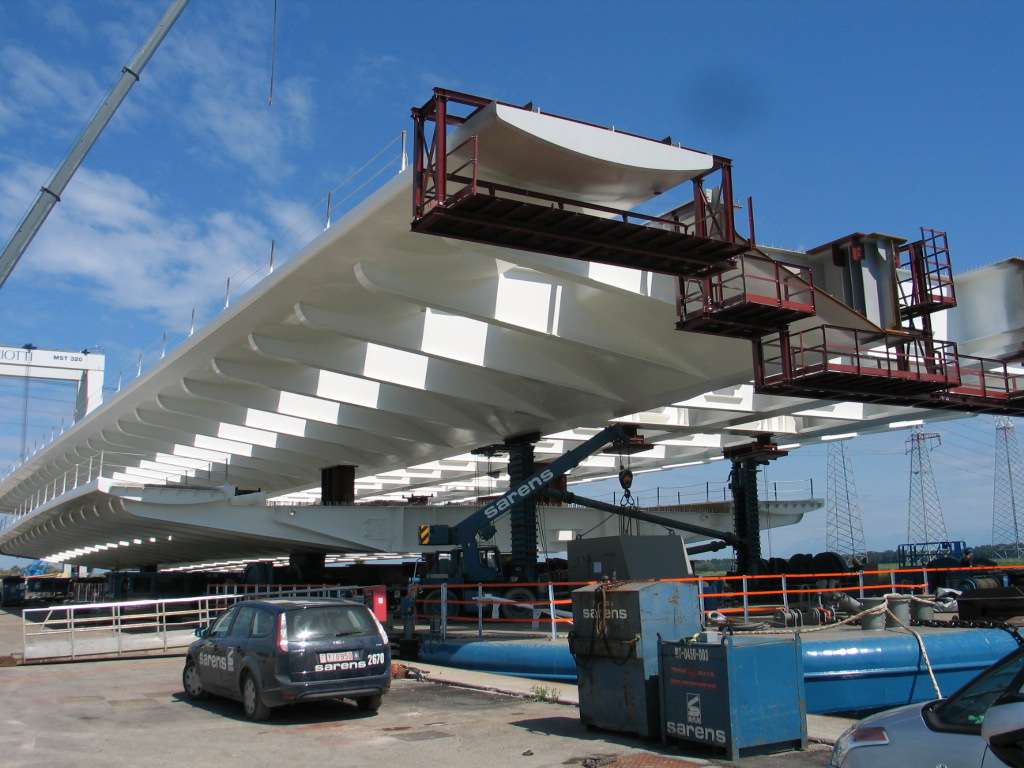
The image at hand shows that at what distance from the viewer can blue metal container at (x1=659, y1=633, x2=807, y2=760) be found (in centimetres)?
862

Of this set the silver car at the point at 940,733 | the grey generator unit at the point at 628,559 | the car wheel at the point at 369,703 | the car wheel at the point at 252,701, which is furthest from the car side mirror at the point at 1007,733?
the grey generator unit at the point at 628,559

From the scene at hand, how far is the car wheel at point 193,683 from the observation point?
12883 mm

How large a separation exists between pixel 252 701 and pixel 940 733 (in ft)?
28.1

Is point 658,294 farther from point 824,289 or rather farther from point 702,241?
point 702,241

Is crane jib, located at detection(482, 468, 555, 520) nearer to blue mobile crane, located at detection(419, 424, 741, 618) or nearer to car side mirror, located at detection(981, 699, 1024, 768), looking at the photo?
blue mobile crane, located at detection(419, 424, 741, 618)

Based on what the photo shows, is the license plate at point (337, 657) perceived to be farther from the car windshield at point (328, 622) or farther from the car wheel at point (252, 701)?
the car wheel at point (252, 701)

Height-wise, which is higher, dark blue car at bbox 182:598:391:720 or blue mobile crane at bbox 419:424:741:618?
blue mobile crane at bbox 419:424:741:618

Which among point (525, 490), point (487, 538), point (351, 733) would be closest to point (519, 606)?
point (487, 538)

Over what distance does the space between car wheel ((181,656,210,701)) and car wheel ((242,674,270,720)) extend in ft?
5.51

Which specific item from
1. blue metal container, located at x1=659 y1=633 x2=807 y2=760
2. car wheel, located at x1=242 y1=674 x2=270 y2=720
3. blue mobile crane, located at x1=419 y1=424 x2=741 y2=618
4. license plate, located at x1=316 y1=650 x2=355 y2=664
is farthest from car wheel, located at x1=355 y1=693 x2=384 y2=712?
blue mobile crane, located at x1=419 y1=424 x2=741 y2=618

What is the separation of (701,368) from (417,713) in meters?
13.2

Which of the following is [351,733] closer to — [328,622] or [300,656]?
[300,656]

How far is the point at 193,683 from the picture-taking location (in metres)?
13.0

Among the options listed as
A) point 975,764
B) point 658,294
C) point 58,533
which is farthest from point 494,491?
point 975,764
